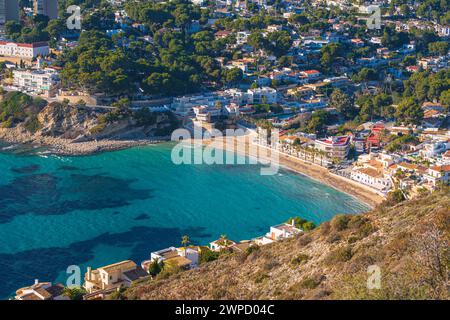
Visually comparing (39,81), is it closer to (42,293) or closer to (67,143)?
(67,143)

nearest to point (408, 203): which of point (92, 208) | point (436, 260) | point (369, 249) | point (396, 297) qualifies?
point (369, 249)

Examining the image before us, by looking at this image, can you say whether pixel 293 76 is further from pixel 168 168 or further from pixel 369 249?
pixel 369 249

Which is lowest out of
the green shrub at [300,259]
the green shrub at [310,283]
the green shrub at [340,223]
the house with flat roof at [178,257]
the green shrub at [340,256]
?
the house with flat roof at [178,257]

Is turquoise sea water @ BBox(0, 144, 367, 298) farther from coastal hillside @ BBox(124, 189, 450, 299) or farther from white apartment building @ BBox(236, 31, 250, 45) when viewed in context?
white apartment building @ BBox(236, 31, 250, 45)

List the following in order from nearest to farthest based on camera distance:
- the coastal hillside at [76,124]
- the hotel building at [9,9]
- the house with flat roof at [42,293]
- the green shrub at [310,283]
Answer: the green shrub at [310,283]
the house with flat roof at [42,293]
the coastal hillside at [76,124]
the hotel building at [9,9]

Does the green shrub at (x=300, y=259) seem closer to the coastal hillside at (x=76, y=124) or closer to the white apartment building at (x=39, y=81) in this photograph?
the coastal hillside at (x=76, y=124)

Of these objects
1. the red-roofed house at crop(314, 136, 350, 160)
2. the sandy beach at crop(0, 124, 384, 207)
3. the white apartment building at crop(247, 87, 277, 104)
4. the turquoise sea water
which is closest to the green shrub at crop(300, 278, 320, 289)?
the turquoise sea water

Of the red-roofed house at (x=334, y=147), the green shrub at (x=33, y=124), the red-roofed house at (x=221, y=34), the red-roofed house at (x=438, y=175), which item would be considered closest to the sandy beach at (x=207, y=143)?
the green shrub at (x=33, y=124)
